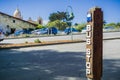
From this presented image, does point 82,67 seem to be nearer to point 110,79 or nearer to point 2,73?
point 110,79

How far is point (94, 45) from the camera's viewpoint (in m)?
4.28

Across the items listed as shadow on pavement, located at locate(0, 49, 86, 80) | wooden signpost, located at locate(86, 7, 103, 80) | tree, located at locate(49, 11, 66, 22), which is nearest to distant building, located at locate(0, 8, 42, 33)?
tree, located at locate(49, 11, 66, 22)

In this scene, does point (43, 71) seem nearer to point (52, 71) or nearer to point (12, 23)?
point (52, 71)

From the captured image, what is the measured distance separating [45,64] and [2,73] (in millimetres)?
2254

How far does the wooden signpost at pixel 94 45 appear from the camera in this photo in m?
4.27

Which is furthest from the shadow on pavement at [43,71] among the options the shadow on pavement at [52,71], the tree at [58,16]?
the tree at [58,16]

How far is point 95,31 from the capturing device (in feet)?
14.2

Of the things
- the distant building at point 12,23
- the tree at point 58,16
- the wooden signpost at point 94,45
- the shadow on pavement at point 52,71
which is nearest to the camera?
the wooden signpost at point 94,45

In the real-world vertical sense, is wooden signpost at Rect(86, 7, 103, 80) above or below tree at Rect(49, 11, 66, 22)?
below

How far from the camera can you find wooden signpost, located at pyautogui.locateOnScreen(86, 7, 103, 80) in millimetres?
4273

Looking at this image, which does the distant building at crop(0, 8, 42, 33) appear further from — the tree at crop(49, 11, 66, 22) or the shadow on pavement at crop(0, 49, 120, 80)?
the shadow on pavement at crop(0, 49, 120, 80)

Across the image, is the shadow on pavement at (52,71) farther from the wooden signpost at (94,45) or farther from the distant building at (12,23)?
the distant building at (12,23)

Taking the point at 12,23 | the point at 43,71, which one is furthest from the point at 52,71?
the point at 12,23

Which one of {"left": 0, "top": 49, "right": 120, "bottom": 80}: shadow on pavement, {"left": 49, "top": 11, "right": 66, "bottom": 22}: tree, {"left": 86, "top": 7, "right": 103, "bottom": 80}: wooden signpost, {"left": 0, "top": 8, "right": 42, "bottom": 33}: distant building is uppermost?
{"left": 49, "top": 11, "right": 66, "bottom": 22}: tree
